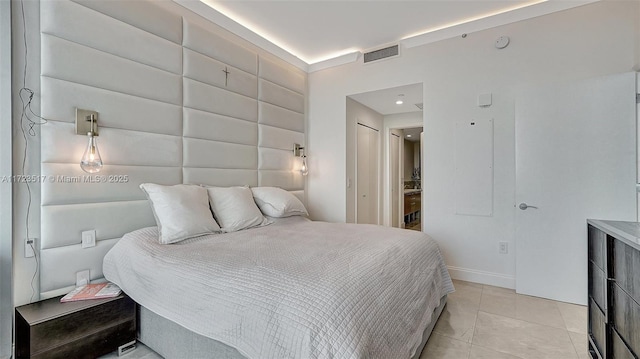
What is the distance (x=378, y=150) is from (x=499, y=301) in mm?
3153

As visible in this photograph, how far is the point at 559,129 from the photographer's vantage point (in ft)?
8.99

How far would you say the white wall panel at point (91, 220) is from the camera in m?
1.90

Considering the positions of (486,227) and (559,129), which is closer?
(559,129)

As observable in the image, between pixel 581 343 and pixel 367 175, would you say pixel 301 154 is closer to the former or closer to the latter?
pixel 367 175

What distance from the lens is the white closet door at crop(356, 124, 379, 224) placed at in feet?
15.0

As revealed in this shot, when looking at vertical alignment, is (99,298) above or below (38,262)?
below

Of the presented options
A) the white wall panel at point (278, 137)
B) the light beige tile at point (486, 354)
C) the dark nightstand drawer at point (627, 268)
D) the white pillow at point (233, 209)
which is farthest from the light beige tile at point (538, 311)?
the white wall panel at point (278, 137)

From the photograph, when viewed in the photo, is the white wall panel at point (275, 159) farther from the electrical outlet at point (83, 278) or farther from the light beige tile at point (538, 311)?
the light beige tile at point (538, 311)

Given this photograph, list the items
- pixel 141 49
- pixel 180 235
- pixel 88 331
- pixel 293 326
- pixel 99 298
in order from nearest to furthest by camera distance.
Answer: pixel 293 326 < pixel 88 331 < pixel 99 298 < pixel 180 235 < pixel 141 49

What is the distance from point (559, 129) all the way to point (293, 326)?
306 cm

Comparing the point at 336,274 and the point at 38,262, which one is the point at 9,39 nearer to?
the point at 38,262

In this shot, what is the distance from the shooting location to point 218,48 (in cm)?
301

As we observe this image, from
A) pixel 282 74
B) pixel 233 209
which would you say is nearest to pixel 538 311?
pixel 233 209

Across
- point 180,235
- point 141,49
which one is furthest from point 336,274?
point 141,49
